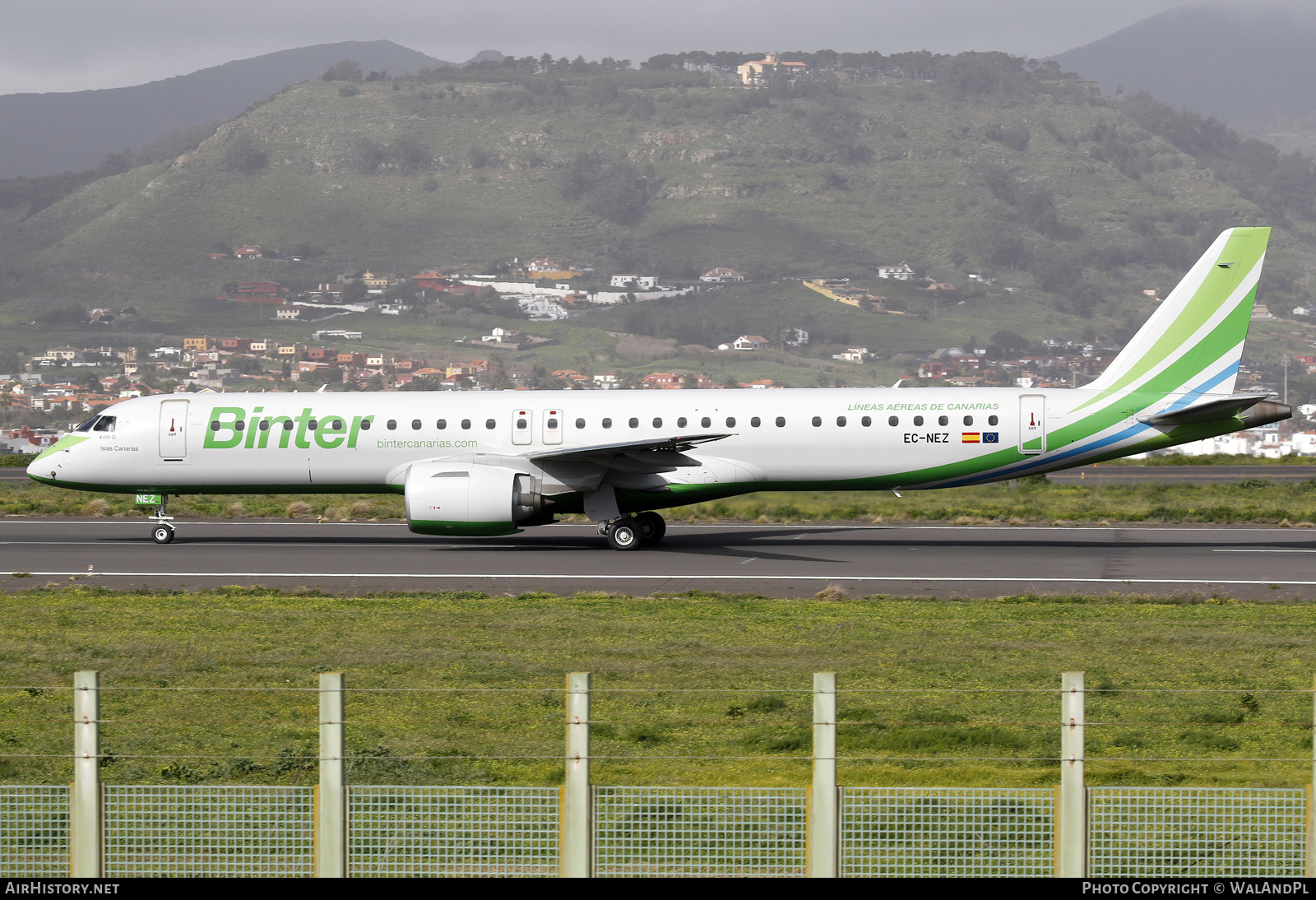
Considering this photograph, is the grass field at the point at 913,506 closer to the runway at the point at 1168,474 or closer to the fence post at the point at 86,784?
the runway at the point at 1168,474

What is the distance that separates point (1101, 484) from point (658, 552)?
3069cm

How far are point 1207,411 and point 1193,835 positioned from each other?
2304cm

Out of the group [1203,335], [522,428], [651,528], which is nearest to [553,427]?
[522,428]

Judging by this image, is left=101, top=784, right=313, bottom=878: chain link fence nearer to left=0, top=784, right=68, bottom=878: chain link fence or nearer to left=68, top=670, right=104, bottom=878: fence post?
left=0, top=784, right=68, bottom=878: chain link fence

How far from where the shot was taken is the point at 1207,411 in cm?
3053

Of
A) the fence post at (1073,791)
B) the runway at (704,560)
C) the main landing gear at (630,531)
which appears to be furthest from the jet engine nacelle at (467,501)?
the fence post at (1073,791)

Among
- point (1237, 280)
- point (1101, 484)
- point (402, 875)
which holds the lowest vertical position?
point (402, 875)

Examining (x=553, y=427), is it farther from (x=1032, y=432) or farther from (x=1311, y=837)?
(x=1311, y=837)

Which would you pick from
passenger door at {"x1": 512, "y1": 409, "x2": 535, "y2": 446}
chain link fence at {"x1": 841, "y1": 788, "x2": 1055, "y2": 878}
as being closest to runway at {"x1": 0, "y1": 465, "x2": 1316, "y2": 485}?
passenger door at {"x1": 512, "y1": 409, "x2": 535, "y2": 446}

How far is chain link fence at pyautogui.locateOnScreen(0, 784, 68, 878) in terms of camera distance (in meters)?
8.78

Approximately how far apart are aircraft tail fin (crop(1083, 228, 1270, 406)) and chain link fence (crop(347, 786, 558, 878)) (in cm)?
2506

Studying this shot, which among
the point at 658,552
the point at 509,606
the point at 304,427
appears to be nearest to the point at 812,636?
the point at 509,606

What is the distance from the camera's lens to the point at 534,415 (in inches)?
1278

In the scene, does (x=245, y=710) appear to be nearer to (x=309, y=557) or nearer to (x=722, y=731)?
(x=722, y=731)
